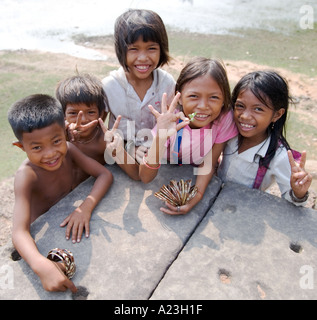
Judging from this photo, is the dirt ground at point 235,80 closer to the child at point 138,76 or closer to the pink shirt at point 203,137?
the child at point 138,76

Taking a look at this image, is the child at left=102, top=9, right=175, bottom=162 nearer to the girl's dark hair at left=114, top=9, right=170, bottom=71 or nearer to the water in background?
the girl's dark hair at left=114, top=9, right=170, bottom=71

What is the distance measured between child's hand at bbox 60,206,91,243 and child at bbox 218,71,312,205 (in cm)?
104

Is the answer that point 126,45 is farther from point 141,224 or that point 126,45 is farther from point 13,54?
point 13,54

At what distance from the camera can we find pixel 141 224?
176cm

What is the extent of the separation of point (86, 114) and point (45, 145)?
554 millimetres

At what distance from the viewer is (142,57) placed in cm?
214

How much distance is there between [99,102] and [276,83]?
1.17 meters

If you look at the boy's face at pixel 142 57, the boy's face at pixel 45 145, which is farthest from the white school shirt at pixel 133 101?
the boy's face at pixel 45 145

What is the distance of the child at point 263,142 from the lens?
1928 millimetres

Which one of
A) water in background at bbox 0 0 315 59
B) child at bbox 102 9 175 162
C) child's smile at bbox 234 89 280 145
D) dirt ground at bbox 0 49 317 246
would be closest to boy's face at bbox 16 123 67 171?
child at bbox 102 9 175 162

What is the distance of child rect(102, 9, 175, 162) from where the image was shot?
2105 mm

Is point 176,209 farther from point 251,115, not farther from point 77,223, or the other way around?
point 251,115

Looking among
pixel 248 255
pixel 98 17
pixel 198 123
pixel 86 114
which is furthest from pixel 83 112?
pixel 98 17

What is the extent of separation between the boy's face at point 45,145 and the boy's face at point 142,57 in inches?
27.9
